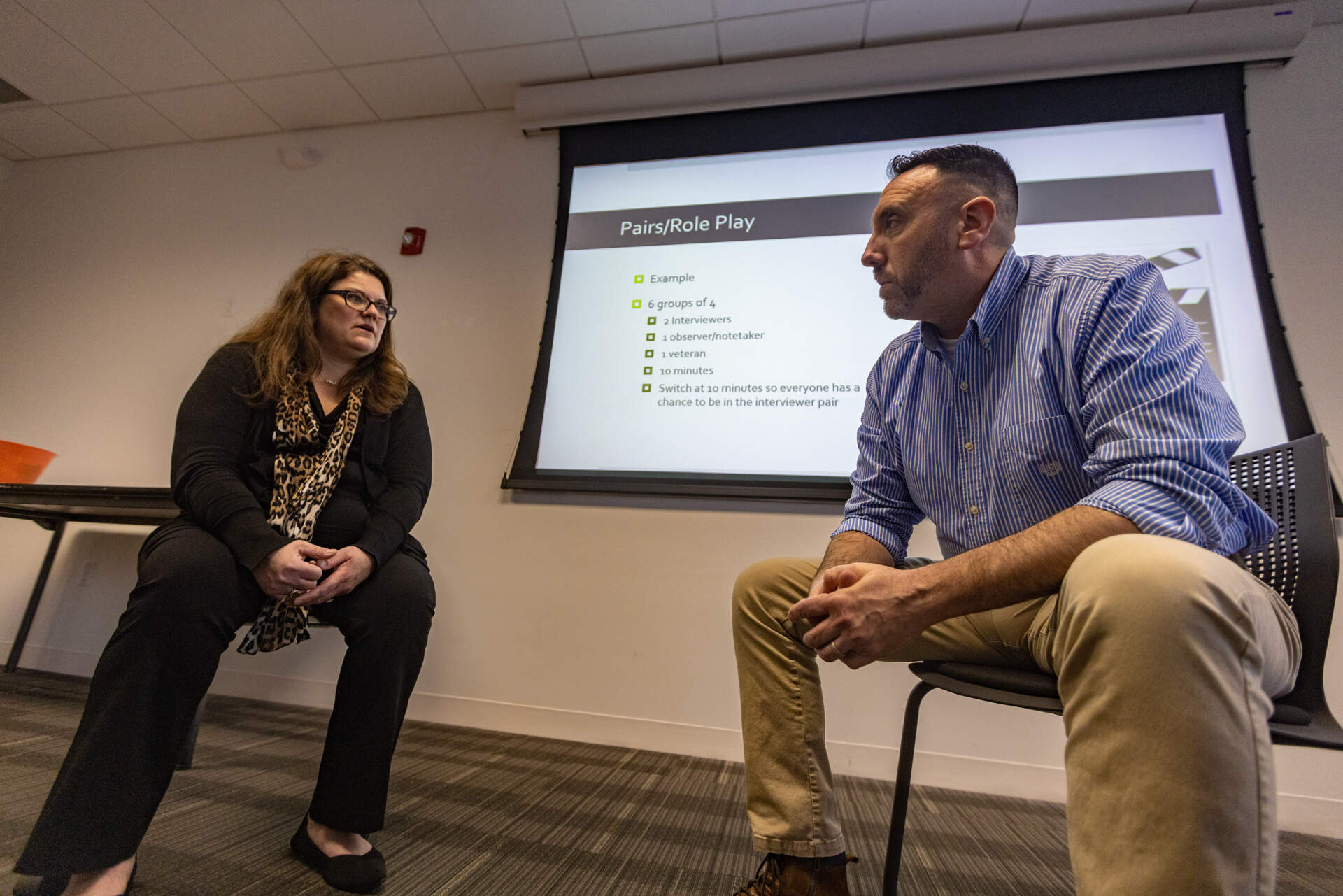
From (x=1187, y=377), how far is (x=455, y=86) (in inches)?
106

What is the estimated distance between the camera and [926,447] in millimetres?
1037

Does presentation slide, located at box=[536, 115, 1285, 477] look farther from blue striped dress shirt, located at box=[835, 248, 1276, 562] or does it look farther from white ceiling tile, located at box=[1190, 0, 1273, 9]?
blue striped dress shirt, located at box=[835, 248, 1276, 562]

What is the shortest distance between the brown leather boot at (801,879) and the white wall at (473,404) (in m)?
1.08

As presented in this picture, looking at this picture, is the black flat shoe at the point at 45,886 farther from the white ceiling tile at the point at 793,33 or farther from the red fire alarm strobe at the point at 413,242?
the white ceiling tile at the point at 793,33

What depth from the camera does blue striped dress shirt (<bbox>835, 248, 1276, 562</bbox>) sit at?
2.33 feet

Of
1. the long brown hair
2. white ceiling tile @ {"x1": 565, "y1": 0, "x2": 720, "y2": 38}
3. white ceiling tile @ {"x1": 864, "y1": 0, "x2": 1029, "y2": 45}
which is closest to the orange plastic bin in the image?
the long brown hair

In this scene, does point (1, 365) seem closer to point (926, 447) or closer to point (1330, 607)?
point (926, 447)

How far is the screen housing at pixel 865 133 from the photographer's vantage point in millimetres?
1881

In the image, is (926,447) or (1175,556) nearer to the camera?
(1175,556)

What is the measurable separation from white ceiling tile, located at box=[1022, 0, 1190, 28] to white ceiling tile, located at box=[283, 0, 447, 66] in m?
2.10

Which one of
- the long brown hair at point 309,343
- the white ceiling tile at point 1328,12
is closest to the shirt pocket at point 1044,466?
the long brown hair at point 309,343

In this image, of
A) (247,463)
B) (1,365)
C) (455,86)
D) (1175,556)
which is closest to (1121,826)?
(1175,556)

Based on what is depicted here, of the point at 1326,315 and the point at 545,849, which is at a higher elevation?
the point at 1326,315

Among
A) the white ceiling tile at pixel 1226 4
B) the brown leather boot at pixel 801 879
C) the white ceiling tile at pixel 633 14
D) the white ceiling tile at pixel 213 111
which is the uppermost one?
the white ceiling tile at pixel 1226 4
